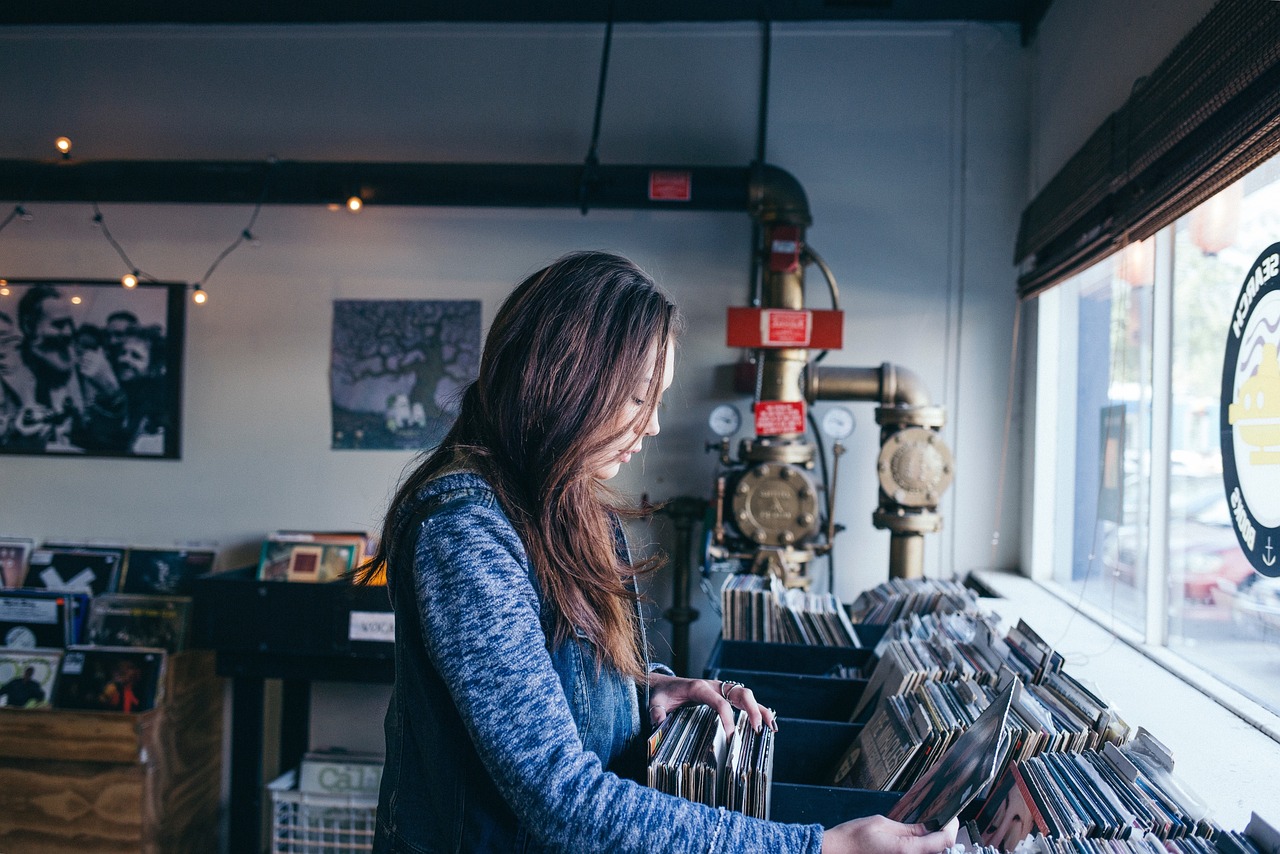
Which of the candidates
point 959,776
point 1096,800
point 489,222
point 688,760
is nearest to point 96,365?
point 489,222

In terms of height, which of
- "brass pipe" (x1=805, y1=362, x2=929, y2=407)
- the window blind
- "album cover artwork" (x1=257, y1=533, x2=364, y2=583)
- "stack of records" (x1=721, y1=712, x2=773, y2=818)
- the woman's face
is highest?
the window blind

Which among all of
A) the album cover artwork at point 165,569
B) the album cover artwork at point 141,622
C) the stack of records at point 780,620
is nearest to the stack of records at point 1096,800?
the stack of records at point 780,620

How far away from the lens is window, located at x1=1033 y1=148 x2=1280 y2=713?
162 centimetres

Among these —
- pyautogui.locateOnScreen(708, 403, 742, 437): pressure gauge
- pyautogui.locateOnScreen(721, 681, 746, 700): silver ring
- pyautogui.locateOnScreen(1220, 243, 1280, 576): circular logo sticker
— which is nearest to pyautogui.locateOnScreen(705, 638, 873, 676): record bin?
pyautogui.locateOnScreen(721, 681, 746, 700): silver ring

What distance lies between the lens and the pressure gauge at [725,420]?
3051mm

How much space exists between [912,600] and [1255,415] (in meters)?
0.88

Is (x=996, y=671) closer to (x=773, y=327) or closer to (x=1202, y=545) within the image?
(x=1202, y=545)

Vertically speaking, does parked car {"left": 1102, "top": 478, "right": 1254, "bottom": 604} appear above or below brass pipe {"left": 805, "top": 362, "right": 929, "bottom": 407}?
below

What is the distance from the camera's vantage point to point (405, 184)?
2.95 meters

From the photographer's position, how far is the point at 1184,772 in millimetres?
1260

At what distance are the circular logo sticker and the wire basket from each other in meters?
2.63

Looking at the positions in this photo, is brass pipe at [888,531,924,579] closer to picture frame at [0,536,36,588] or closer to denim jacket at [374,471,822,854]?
denim jacket at [374,471,822,854]

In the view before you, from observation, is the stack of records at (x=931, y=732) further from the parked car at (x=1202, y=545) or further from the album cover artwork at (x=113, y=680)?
the album cover artwork at (x=113, y=680)

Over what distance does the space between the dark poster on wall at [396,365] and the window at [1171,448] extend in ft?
7.23
